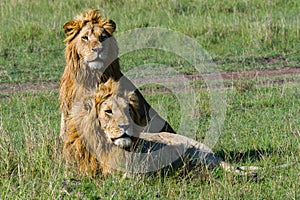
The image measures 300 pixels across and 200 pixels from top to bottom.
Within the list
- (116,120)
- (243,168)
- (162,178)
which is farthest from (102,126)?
(243,168)

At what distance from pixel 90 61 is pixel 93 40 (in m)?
0.17

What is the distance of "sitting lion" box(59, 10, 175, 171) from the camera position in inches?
242

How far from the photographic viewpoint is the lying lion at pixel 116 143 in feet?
16.4

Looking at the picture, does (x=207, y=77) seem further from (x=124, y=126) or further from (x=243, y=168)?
(x=124, y=126)

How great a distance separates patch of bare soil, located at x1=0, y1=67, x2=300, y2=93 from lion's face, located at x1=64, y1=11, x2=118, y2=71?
2.86m

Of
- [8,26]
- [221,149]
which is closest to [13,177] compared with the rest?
[221,149]

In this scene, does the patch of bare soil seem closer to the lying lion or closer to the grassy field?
the grassy field

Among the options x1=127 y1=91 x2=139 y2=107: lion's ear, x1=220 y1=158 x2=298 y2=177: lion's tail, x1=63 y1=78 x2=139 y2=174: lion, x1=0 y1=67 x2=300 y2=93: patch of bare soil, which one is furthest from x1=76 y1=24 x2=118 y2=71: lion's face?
x1=0 y1=67 x2=300 y2=93: patch of bare soil

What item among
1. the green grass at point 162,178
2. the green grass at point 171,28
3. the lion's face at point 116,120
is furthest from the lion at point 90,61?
the green grass at point 171,28

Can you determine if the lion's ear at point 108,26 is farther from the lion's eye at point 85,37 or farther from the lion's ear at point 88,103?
the lion's ear at point 88,103

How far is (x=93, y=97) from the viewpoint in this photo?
5273 mm

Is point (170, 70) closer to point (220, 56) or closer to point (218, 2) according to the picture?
point (220, 56)

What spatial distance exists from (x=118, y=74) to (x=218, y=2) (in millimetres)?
6409

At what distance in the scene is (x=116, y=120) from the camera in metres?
4.95
